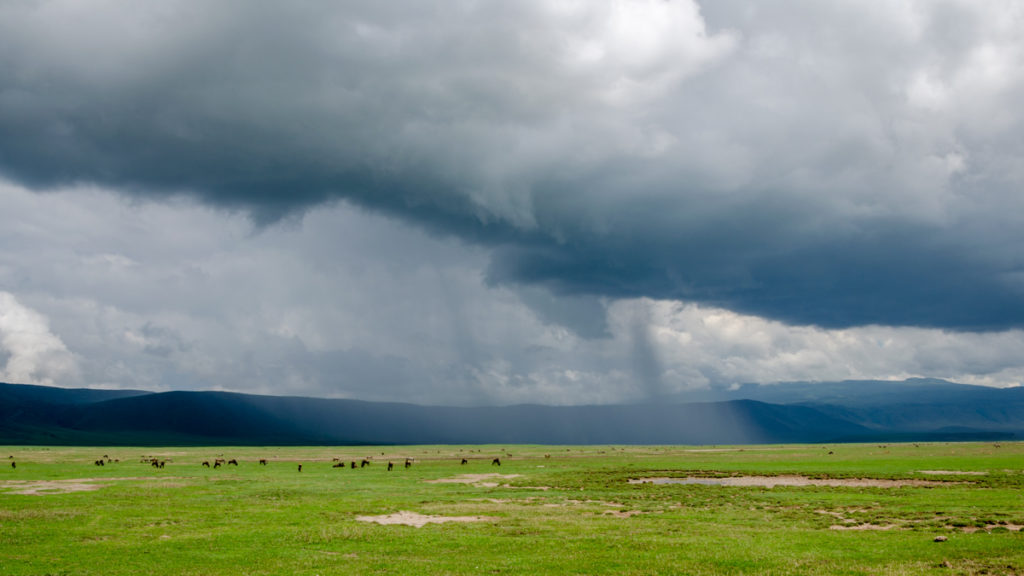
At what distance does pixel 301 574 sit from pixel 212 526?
15768 mm

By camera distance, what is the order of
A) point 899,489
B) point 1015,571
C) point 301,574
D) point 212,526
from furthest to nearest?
1. point 899,489
2. point 212,526
3. point 301,574
4. point 1015,571

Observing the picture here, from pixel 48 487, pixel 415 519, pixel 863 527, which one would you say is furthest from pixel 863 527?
pixel 48 487

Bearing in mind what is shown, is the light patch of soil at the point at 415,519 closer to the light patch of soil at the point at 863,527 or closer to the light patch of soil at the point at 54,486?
the light patch of soil at the point at 863,527

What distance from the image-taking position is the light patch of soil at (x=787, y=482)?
65.8 metres

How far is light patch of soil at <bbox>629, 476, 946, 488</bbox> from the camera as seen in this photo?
2590 inches

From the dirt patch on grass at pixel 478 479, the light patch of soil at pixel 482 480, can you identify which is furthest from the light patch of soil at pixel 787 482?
the dirt patch on grass at pixel 478 479

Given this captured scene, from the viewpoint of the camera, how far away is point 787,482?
233ft

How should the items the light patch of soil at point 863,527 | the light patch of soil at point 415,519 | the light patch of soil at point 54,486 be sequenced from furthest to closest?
the light patch of soil at point 54,486 < the light patch of soil at point 415,519 < the light patch of soil at point 863,527

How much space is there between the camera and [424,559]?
2969 centimetres

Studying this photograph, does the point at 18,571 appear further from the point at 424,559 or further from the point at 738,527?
the point at 738,527

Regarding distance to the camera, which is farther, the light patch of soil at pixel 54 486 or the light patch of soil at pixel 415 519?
the light patch of soil at pixel 54 486

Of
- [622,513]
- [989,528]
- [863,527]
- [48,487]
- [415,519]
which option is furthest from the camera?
[48,487]

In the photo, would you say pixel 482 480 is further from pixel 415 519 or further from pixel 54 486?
pixel 54 486

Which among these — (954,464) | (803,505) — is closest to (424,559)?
(803,505)
